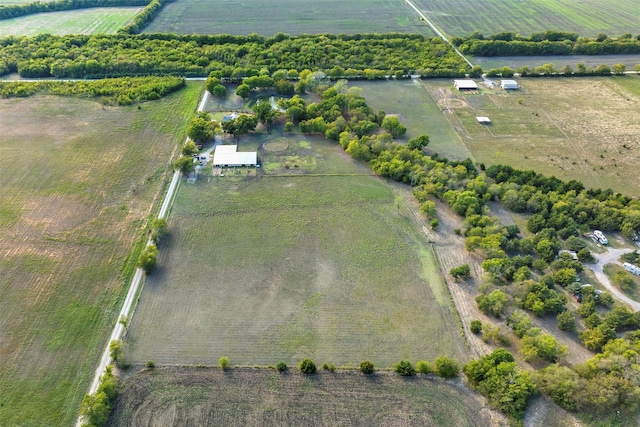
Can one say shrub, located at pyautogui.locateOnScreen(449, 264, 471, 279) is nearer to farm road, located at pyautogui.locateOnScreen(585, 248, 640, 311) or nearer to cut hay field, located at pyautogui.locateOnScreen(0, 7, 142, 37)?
farm road, located at pyautogui.locateOnScreen(585, 248, 640, 311)

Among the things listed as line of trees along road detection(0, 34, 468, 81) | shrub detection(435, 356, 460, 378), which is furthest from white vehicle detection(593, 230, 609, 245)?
line of trees along road detection(0, 34, 468, 81)

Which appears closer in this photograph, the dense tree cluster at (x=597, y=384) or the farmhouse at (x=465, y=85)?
the dense tree cluster at (x=597, y=384)

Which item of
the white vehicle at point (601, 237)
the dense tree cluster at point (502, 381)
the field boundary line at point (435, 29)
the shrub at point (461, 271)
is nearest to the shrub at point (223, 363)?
the dense tree cluster at point (502, 381)

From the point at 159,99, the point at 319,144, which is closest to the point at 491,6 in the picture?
the point at 319,144

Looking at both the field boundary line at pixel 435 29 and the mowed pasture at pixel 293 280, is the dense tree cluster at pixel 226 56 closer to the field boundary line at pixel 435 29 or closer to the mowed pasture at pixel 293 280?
the field boundary line at pixel 435 29

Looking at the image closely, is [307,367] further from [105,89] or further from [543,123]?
[105,89]

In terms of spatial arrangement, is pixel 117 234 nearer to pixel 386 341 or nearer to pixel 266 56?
pixel 386 341
